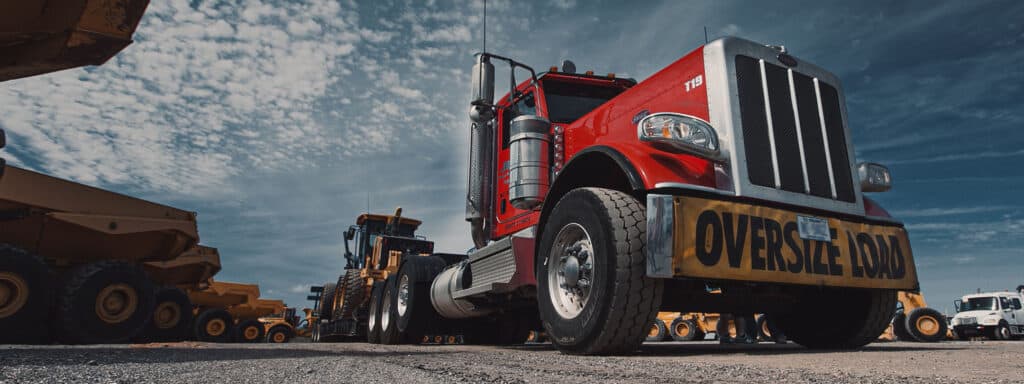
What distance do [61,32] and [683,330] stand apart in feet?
55.6

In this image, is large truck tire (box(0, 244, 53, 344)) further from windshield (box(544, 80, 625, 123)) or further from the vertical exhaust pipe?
windshield (box(544, 80, 625, 123))

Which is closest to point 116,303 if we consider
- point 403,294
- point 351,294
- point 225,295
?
point 403,294

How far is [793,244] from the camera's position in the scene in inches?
140

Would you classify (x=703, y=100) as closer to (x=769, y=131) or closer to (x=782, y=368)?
(x=769, y=131)

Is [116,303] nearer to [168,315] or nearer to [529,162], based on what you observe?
[168,315]

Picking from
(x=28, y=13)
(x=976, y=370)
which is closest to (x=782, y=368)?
(x=976, y=370)

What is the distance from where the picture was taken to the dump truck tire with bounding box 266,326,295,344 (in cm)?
1681

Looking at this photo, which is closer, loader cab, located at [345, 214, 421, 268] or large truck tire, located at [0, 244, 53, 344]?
large truck tire, located at [0, 244, 53, 344]

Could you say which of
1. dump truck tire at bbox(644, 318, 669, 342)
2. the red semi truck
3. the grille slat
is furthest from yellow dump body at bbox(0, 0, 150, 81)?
dump truck tire at bbox(644, 318, 669, 342)

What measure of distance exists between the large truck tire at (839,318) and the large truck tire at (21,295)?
708 centimetres

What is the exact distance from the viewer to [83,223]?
6.98m

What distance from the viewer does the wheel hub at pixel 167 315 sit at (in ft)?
33.9

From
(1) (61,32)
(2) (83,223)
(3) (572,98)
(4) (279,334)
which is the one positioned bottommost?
(4) (279,334)

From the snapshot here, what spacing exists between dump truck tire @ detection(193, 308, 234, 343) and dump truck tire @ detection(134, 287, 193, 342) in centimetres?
345
